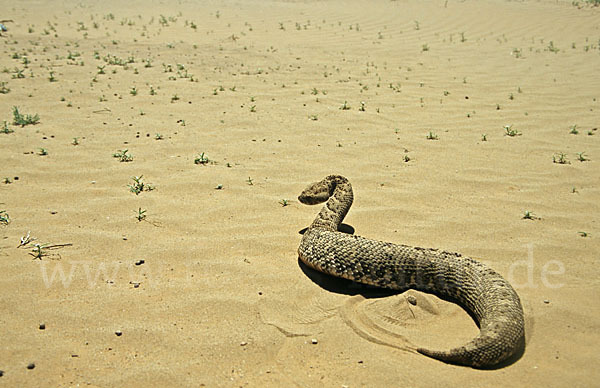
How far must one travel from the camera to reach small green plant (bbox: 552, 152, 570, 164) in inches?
269

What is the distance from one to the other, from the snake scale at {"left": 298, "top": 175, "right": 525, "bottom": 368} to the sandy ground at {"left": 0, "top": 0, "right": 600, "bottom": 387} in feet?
0.40

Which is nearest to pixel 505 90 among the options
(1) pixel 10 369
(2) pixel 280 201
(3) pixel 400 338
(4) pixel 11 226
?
(2) pixel 280 201

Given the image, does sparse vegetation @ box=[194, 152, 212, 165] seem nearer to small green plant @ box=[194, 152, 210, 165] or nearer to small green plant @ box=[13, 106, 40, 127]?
small green plant @ box=[194, 152, 210, 165]

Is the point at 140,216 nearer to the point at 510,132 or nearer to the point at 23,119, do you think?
the point at 23,119

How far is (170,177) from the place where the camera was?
625 cm

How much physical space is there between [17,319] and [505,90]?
10302mm

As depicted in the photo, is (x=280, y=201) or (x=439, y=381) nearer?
(x=439, y=381)

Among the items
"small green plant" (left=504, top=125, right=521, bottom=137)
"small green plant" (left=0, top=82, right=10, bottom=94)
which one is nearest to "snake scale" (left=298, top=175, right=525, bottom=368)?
"small green plant" (left=504, top=125, right=521, bottom=137)

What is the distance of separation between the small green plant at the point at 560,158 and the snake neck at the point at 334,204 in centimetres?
361

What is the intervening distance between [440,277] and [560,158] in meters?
4.11

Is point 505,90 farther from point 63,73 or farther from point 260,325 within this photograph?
point 63,73

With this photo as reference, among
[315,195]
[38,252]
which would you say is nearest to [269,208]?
[315,195]

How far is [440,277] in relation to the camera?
4.01 meters

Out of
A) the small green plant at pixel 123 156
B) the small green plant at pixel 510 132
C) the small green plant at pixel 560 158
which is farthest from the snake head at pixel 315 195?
the small green plant at pixel 510 132
